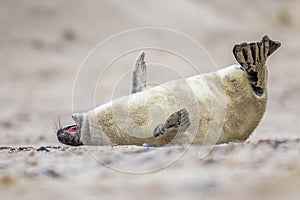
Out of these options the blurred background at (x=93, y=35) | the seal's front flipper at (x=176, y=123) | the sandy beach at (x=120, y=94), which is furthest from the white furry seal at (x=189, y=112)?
the blurred background at (x=93, y=35)

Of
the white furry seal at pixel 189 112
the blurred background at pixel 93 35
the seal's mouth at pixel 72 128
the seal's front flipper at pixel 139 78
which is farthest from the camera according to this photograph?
the blurred background at pixel 93 35

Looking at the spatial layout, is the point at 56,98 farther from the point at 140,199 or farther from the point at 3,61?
the point at 140,199

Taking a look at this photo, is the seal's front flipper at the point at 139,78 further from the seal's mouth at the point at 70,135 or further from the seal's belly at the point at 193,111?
the seal's mouth at the point at 70,135

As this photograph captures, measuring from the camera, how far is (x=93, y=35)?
19.0 m

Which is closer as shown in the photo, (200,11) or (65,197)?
(65,197)

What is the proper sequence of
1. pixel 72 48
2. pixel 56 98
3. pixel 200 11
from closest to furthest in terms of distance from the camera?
pixel 56 98 < pixel 72 48 < pixel 200 11

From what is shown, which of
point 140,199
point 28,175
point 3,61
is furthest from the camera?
point 3,61

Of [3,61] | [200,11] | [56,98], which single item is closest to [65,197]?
[56,98]

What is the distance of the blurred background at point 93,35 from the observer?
13688 mm

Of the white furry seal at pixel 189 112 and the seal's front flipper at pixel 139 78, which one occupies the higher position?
the seal's front flipper at pixel 139 78

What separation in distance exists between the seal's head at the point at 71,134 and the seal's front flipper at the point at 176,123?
2.13ft

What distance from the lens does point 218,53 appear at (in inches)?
698

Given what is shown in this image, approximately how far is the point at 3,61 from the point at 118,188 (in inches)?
542

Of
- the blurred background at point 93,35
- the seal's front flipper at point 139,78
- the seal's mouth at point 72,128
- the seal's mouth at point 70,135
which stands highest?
the blurred background at point 93,35
